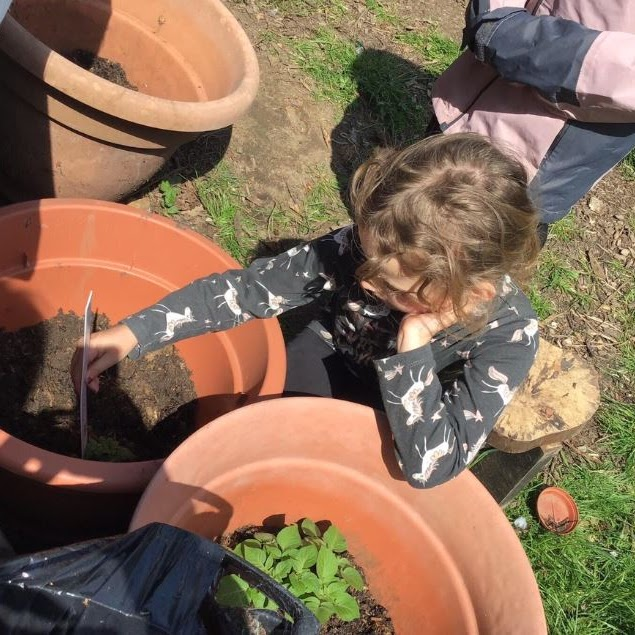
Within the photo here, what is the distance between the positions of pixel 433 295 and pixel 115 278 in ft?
2.77

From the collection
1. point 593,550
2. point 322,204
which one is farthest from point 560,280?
point 593,550

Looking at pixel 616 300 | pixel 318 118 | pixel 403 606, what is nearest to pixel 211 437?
pixel 403 606

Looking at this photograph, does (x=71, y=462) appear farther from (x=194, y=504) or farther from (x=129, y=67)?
(x=129, y=67)

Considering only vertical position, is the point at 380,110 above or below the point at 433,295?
below

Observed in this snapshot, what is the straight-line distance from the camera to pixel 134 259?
69.9 inches

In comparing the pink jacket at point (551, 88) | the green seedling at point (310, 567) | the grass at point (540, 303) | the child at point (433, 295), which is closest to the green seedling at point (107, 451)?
the child at point (433, 295)

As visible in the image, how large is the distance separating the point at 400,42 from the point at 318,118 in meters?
0.80

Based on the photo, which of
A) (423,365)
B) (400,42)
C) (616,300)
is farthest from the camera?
(400,42)

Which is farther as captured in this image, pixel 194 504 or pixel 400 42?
pixel 400 42

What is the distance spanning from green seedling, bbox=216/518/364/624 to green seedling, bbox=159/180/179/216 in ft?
4.21

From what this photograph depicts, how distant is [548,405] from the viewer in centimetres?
177

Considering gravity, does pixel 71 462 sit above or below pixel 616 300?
above

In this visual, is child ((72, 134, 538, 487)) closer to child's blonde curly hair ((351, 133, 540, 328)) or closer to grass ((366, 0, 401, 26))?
child's blonde curly hair ((351, 133, 540, 328))

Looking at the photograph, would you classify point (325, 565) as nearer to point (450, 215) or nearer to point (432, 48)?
point (450, 215)
